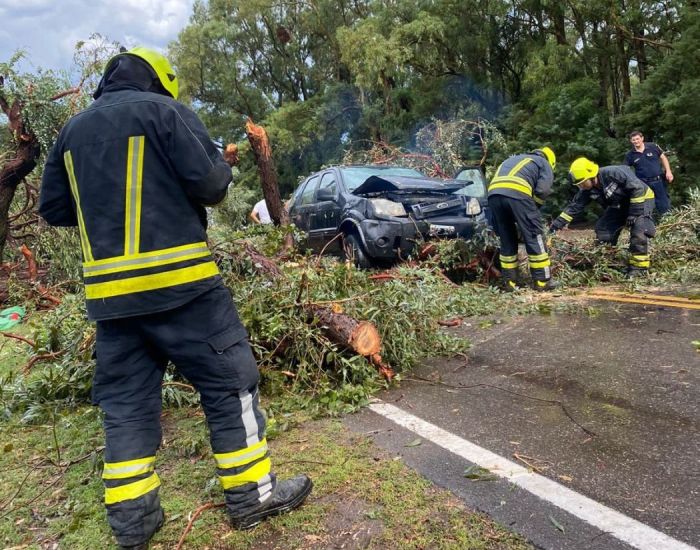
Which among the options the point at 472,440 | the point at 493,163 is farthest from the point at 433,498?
the point at 493,163

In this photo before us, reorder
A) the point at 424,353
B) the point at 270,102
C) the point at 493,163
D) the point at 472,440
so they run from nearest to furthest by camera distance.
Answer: the point at 472,440 < the point at 424,353 < the point at 493,163 < the point at 270,102

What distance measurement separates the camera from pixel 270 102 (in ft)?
96.0

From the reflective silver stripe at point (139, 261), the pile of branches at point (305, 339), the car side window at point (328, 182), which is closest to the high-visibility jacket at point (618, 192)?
the car side window at point (328, 182)

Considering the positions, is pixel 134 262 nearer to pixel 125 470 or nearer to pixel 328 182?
pixel 125 470

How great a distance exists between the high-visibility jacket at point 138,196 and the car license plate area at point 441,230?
14.5ft

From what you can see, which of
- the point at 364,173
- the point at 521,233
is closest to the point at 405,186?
the point at 364,173

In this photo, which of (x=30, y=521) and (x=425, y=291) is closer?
(x=30, y=521)

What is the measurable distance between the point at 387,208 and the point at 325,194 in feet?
4.58

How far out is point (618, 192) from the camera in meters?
6.57

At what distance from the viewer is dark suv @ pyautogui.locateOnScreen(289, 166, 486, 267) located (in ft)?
20.8

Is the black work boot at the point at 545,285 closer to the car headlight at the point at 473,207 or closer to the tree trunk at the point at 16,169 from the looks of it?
the car headlight at the point at 473,207

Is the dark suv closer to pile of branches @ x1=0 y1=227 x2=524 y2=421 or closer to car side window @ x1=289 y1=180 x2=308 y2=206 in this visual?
car side window @ x1=289 y1=180 x2=308 y2=206

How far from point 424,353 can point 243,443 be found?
2.38 m

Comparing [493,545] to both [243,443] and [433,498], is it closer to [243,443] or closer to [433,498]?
[433,498]
